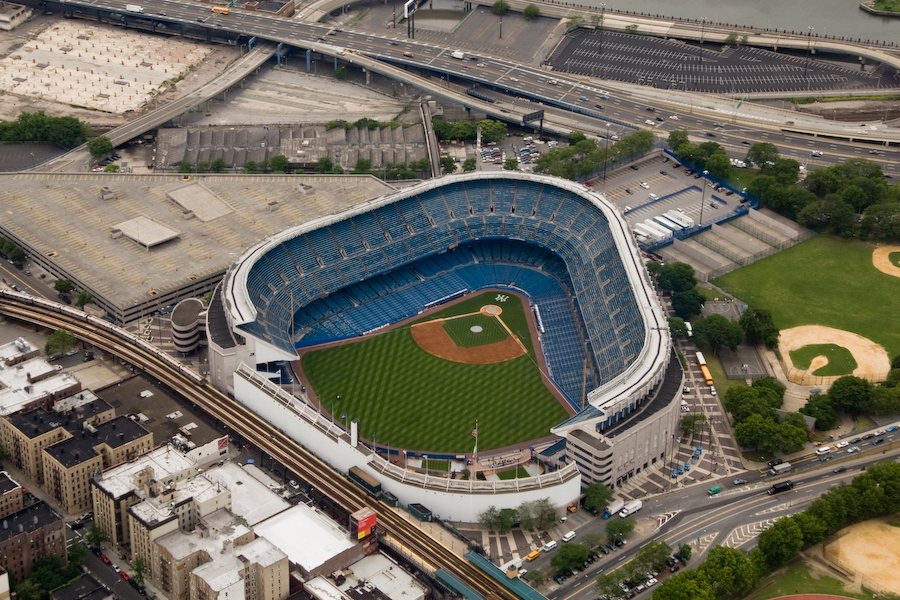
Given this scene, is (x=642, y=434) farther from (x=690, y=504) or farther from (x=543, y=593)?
(x=543, y=593)

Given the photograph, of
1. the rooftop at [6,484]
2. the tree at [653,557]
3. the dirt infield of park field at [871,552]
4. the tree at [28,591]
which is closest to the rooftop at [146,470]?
the rooftop at [6,484]

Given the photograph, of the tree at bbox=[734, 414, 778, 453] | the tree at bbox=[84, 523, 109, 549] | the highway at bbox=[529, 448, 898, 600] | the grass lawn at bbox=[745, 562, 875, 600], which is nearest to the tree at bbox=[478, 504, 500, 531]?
the highway at bbox=[529, 448, 898, 600]

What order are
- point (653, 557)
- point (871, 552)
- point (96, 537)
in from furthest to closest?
point (871, 552) < point (96, 537) < point (653, 557)

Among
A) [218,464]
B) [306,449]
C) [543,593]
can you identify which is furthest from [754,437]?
[218,464]

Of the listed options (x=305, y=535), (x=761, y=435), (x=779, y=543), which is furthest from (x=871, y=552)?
(x=305, y=535)

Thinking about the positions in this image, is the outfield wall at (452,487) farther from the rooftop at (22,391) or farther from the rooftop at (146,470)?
the rooftop at (22,391)

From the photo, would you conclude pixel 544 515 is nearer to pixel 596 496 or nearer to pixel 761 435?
pixel 596 496
